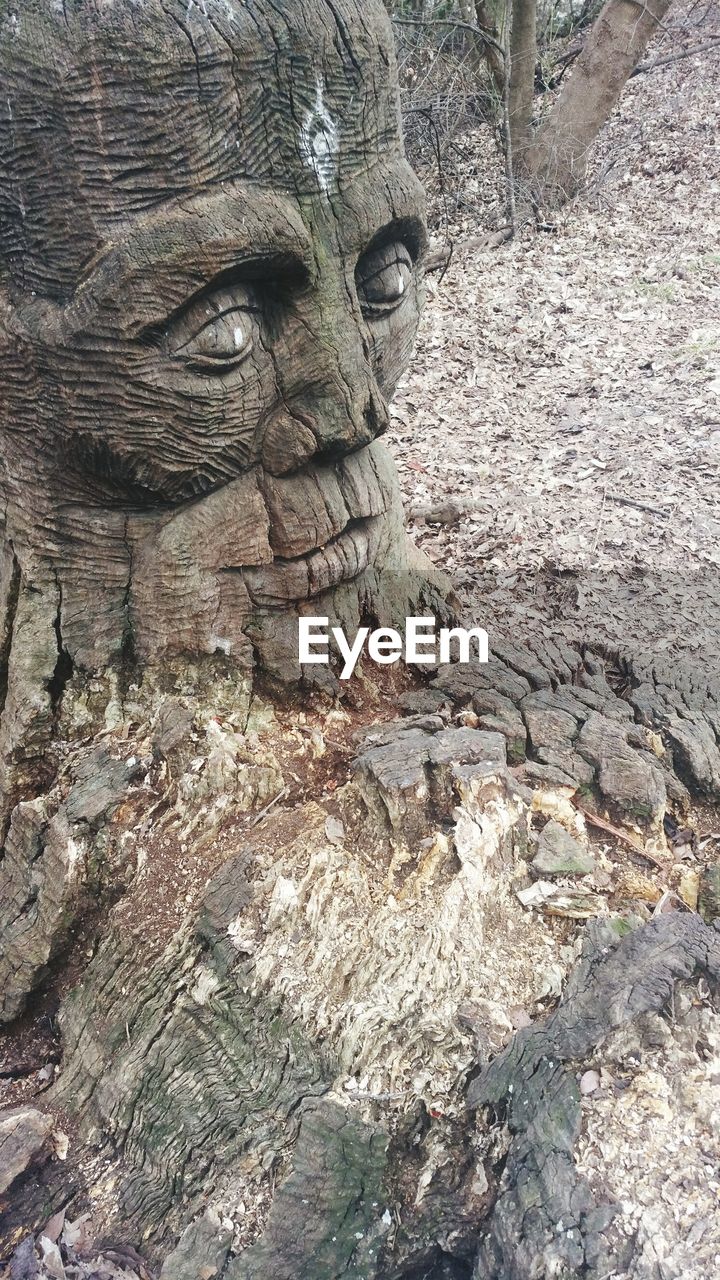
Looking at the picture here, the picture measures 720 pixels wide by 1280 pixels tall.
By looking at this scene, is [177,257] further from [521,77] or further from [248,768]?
[521,77]

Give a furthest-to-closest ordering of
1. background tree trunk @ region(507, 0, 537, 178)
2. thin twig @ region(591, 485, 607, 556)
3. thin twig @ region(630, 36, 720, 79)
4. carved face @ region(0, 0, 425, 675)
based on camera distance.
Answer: thin twig @ region(630, 36, 720, 79), background tree trunk @ region(507, 0, 537, 178), thin twig @ region(591, 485, 607, 556), carved face @ region(0, 0, 425, 675)

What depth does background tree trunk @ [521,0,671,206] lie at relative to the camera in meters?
8.95

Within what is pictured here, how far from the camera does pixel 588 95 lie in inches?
366

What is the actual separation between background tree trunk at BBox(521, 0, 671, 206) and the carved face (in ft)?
28.2

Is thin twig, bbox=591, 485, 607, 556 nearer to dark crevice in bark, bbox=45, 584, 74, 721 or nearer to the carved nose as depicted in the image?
the carved nose

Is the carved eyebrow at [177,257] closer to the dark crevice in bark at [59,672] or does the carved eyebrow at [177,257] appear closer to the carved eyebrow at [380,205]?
the carved eyebrow at [380,205]

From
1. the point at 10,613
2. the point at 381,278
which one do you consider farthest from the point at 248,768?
the point at 381,278

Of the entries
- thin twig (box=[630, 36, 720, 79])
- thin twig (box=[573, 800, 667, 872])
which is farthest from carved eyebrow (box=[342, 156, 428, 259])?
thin twig (box=[630, 36, 720, 79])

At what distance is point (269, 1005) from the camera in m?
1.76

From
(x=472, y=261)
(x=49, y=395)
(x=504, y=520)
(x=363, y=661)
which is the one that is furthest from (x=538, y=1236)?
(x=472, y=261)

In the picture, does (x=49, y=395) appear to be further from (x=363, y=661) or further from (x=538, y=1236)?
(x=538, y=1236)

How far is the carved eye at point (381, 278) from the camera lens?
2.17 meters

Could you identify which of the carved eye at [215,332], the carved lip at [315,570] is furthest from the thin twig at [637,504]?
the carved eye at [215,332]

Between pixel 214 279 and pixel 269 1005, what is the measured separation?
154 cm
